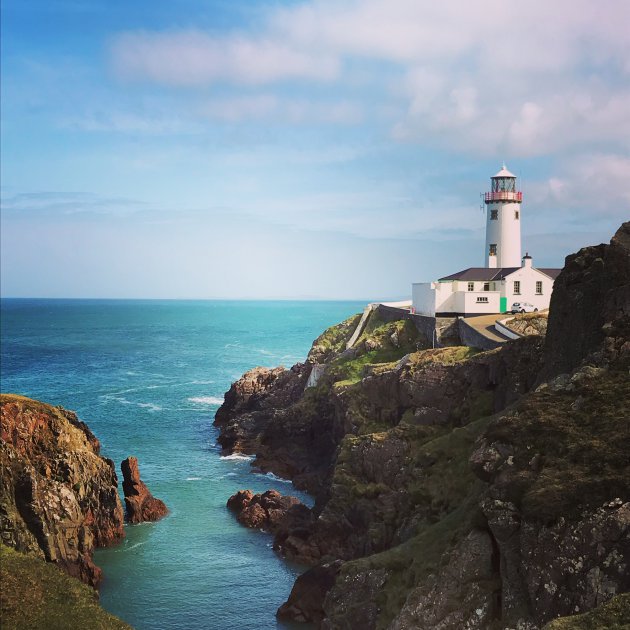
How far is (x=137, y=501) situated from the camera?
174 ft

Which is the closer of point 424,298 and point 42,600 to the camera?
point 42,600

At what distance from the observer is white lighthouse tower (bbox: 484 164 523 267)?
290ft

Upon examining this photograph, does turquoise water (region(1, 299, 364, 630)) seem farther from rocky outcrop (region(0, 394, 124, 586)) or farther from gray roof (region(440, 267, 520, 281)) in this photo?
gray roof (region(440, 267, 520, 281))

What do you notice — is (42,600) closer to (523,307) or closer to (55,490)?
(55,490)

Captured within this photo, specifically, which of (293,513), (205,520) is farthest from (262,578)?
(205,520)

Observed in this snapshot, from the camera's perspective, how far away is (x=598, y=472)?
78.9ft

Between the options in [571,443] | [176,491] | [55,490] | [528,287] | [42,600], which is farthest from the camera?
[528,287]

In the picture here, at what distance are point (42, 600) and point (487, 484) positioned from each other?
Result: 17252mm

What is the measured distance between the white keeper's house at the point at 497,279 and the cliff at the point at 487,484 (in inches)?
670

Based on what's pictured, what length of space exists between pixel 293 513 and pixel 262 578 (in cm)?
808

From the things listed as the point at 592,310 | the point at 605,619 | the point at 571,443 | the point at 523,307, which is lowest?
the point at 605,619

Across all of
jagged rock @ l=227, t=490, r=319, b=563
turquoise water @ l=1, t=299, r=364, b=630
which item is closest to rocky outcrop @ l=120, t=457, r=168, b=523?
turquoise water @ l=1, t=299, r=364, b=630

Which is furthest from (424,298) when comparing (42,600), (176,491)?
(42,600)

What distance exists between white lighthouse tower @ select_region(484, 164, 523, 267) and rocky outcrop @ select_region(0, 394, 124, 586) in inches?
2149
